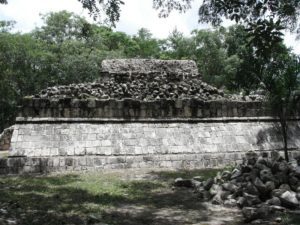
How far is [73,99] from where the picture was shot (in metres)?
11.4

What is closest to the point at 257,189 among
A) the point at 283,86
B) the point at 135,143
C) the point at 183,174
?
the point at 183,174

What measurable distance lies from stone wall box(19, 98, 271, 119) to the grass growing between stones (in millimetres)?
2445

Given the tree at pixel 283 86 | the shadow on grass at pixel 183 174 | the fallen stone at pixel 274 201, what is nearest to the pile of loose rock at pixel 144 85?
the tree at pixel 283 86

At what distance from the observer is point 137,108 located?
38.5 ft

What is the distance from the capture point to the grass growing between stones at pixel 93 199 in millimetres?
5664

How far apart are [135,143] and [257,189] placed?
5.07 metres

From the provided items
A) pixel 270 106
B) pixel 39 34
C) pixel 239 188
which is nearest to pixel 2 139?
pixel 270 106

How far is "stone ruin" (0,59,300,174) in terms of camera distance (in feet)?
34.0

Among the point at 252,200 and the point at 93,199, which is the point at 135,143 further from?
the point at 252,200

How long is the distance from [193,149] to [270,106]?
2484mm

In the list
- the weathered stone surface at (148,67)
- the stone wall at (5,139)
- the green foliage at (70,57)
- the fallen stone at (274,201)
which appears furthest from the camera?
the green foliage at (70,57)

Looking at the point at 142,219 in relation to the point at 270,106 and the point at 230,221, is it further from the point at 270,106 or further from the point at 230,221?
the point at 270,106

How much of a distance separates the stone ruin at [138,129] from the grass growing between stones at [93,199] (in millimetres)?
919

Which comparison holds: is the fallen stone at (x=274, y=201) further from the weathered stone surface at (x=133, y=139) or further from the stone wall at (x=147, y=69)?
the stone wall at (x=147, y=69)
